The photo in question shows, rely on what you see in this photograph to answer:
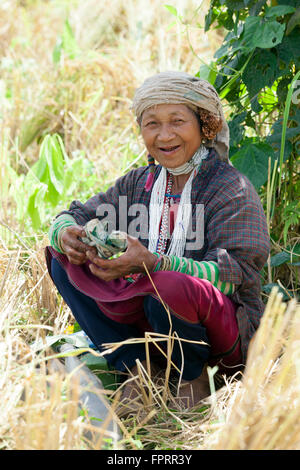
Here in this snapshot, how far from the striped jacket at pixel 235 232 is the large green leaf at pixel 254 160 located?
1.00 ft

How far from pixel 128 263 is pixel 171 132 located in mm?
514

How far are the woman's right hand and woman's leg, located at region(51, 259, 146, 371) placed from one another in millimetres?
99

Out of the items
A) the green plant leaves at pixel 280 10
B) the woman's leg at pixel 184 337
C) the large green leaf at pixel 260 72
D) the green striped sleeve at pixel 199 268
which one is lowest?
the woman's leg at pixel 184 337

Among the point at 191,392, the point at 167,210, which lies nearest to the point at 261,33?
the point at 167,210

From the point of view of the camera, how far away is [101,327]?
2059mm

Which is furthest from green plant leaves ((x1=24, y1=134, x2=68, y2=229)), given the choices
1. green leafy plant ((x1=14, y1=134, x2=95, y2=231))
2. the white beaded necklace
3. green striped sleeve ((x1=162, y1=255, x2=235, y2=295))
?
green striped sleeve ((x1=162, y1=255, x2=235, y2=295))

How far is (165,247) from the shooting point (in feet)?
7.08

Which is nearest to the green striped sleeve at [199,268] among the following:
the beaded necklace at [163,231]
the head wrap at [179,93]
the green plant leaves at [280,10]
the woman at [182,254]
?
the woman at [182,254]

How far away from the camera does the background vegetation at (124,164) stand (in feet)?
4.42

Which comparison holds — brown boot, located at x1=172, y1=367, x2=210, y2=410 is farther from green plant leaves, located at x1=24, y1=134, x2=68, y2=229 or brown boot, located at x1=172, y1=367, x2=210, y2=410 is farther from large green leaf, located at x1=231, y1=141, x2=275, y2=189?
green plant leaves, located at x1=24, y1=134, x2=68, y2=229

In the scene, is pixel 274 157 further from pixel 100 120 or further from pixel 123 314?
pixel 100 120

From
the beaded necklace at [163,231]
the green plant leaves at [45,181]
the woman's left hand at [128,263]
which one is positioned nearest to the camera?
the woman's left hand at [128,263]

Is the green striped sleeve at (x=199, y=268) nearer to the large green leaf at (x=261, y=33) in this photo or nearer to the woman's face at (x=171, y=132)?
the woman's face at (x=171, y=132)

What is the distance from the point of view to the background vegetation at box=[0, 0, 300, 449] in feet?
4.42
